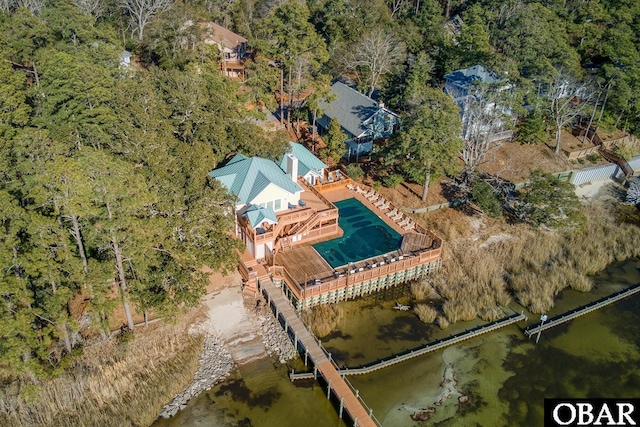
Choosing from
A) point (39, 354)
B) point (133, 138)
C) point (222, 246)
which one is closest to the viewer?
point (39, 354)

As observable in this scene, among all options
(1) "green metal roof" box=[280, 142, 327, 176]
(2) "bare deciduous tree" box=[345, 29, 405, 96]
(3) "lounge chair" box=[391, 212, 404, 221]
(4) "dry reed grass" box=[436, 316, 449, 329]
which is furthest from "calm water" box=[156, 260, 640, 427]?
(2) "bare deciduous tree" box=[345, 29, 405, 96]

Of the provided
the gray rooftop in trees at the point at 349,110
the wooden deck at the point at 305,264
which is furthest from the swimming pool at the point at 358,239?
the gray rooftop in trees at the point at 349,110

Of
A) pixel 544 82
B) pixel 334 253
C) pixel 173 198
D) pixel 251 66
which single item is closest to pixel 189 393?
pixel 173 198

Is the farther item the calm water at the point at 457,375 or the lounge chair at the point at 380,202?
the lounge chair at the point at 380,202

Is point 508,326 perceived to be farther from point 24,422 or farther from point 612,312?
point 24,422

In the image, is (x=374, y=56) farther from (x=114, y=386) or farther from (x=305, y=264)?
(x=114, y=386)

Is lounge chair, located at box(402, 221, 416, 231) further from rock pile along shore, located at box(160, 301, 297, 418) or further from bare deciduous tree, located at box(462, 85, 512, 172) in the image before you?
rock pile along shore, located at box(160, 301, 297, 418)

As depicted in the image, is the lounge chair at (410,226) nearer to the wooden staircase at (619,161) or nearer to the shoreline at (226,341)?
the shoreline at (226,341)
